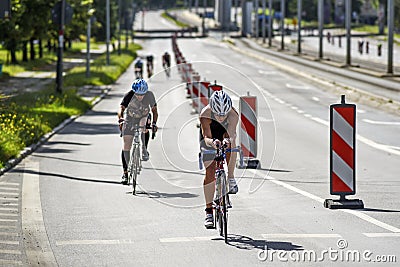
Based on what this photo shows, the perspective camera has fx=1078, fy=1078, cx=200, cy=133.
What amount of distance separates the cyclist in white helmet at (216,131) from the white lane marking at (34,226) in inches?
73.7

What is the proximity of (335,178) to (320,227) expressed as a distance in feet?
5.96

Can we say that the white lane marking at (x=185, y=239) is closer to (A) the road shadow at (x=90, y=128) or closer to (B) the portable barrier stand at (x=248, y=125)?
(B) the portable barrier stand at (x=248, y=125)

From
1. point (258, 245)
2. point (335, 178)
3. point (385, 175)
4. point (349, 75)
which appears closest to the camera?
point (258, 245)

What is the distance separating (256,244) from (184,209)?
288cm

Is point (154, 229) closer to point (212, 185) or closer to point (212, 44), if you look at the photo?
point (212, 185)

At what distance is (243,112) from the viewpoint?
1766cm

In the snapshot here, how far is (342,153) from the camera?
45.4ft

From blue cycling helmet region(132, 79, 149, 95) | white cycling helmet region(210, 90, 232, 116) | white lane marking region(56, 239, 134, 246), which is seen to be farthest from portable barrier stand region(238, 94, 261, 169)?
white lane marking region(56, 239, 134, 246)

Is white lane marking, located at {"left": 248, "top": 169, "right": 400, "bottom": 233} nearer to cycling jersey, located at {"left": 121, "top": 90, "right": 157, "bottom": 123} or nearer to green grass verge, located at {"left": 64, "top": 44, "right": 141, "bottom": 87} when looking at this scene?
cycling jersey, located at {"left": 121, "top": 90, "right": 157, "bottom": 123}

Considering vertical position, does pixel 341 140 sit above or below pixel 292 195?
above

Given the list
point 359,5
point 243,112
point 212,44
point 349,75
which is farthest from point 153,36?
point 243,112

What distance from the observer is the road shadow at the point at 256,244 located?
10.7 metres

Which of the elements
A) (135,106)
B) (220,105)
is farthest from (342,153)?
(135,106)

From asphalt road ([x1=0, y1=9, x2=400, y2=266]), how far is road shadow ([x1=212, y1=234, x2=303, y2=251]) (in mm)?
13
